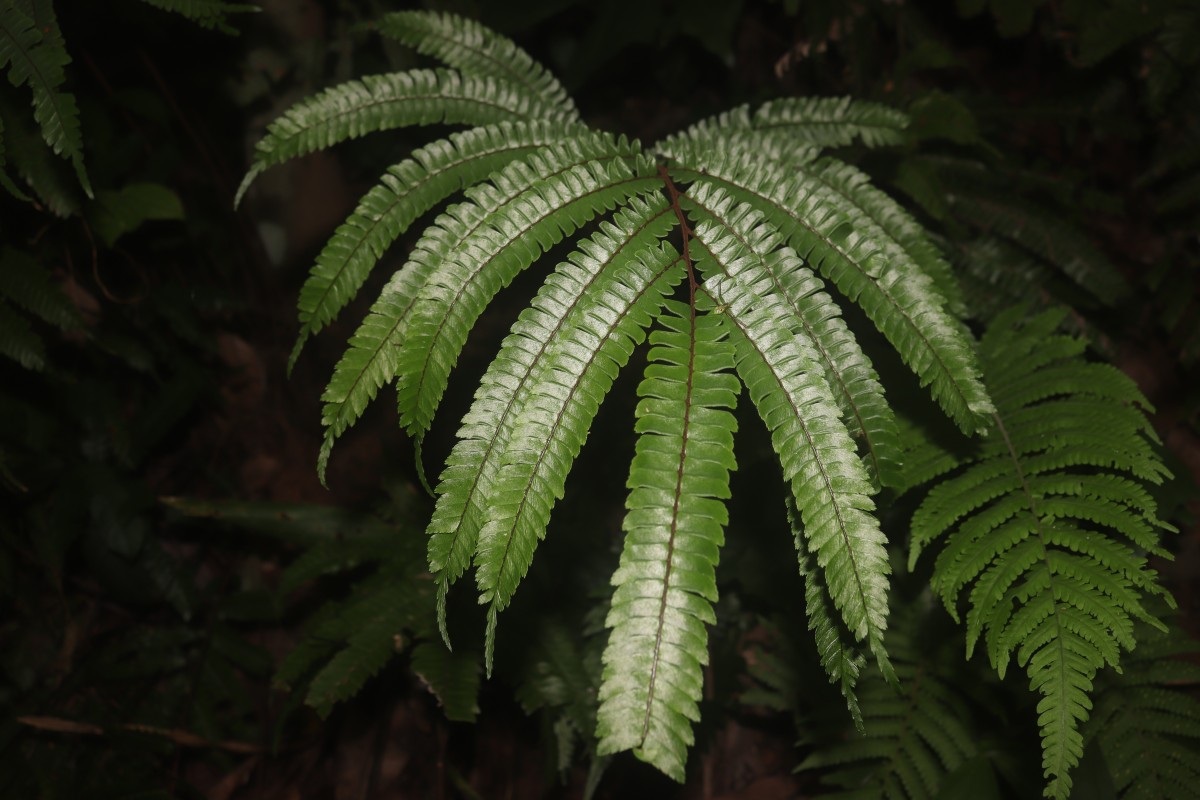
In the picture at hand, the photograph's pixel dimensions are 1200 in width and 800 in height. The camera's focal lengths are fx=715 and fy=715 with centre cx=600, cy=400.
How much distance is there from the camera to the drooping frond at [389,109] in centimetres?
141

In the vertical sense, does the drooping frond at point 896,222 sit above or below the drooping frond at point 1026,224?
below

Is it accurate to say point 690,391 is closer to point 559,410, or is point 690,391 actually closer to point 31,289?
point 559,410

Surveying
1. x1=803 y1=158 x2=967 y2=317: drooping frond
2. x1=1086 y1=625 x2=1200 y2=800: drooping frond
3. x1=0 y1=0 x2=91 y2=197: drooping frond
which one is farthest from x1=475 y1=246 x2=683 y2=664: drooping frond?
x1=1086 y1=625 x2=1200 y2=800: drooping frond

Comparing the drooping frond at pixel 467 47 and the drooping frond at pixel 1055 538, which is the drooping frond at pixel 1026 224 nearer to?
the drooping frond at pixel 1055 538

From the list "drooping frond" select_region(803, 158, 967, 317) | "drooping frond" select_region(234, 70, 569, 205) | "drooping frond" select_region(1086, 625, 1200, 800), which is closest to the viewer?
"drooping frond" select_region(234, 70, 569, 205)

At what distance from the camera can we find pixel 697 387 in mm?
1021

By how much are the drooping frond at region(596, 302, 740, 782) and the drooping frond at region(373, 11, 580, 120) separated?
3.41 ft

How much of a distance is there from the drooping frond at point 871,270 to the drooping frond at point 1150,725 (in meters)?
1.04

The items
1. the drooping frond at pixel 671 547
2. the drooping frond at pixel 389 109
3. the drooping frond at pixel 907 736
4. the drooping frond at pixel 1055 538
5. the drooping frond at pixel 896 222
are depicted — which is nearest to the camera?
the drooping frond at pixel 671 547

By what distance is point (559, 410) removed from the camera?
1.03 metres

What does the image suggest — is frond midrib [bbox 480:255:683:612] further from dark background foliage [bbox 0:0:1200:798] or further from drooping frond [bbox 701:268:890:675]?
dark background foliage [bbox 0:0:1200:798]

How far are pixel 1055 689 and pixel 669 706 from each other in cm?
85

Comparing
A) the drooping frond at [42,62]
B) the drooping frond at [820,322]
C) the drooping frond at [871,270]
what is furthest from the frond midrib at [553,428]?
the drooping frond at [42,62]

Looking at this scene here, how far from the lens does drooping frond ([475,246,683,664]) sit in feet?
3.24
